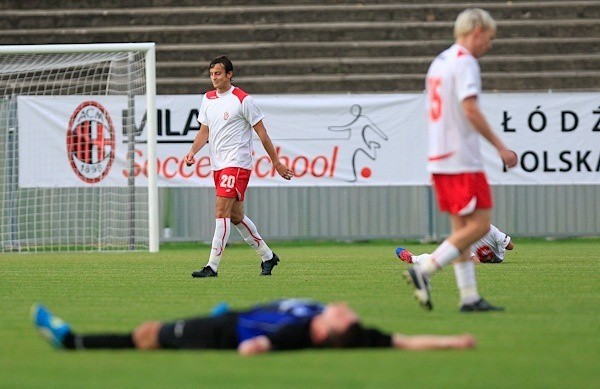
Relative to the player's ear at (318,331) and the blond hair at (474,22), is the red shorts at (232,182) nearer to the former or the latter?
the blond hair at (474,22)

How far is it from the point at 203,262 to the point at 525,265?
3.70 metres

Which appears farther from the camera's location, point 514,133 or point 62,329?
point 514,133

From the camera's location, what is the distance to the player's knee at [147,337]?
6.05 meters

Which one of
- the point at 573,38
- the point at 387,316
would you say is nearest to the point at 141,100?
the point at 573,38

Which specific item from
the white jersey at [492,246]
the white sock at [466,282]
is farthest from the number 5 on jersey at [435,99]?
the white jersey at [492,246]

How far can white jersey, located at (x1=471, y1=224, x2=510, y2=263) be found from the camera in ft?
45.1

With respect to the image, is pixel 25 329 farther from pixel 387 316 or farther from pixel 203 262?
pixel 203 262

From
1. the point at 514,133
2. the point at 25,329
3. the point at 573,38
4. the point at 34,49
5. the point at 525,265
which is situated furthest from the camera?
the point at 573,38

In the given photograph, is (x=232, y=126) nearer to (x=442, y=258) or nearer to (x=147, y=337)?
(x=442, y=258)

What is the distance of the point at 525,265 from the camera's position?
45.3 ft

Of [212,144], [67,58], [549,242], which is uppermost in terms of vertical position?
[67,58]

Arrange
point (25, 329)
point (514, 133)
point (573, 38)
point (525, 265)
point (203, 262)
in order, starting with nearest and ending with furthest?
point (25, 329) → point (525, 265) → point (203, 262) → point (514, 133) → point (573, 38)

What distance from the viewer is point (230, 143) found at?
1260 cm

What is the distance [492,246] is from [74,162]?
292 inches
